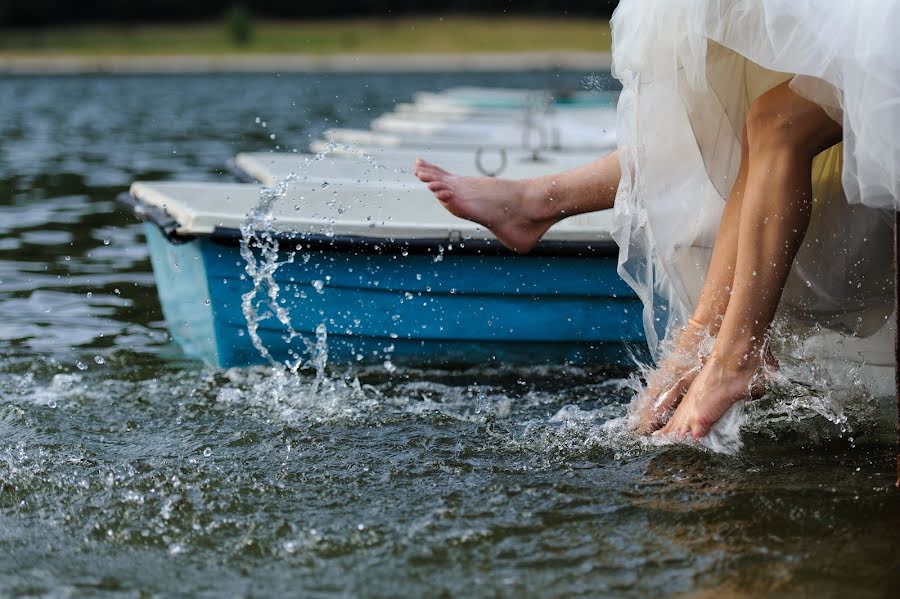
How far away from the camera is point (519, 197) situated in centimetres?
322

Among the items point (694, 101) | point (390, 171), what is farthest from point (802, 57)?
point (390, 171)

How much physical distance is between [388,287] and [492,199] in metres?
0.70

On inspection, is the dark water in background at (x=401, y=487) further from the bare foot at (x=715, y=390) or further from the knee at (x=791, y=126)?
the knee at (x=791, y=126)

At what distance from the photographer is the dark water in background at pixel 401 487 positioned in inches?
86.9

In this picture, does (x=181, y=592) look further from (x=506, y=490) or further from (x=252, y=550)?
(x=506, y=490)

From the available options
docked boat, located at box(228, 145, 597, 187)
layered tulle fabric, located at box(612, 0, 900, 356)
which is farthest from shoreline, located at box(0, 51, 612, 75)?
layered tulle fabric, located at box(612, 0, 900, 356)

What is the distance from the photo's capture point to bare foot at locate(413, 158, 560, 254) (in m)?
3.20

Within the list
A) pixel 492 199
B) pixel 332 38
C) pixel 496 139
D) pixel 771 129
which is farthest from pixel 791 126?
pixel 332 38

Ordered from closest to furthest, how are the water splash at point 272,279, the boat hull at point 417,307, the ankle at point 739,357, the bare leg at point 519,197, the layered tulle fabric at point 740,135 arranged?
the layered tulle fabric at point 740,135 → the ankle at point 739,357 → the bare leg at point 519,197 → the water splash at point 272,279 → the boat hull at point 417,307

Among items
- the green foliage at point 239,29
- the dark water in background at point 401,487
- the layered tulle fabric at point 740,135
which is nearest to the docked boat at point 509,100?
the dark water in background at point 401,487

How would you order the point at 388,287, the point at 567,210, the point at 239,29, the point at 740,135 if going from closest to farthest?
the point at 740,135
the point at 567,210
the point at 388,287
the point at 239,29

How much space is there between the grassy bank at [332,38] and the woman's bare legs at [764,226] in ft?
141

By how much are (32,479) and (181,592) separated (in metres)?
0.75

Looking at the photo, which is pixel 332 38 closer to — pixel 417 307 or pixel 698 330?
pixel 417 307
